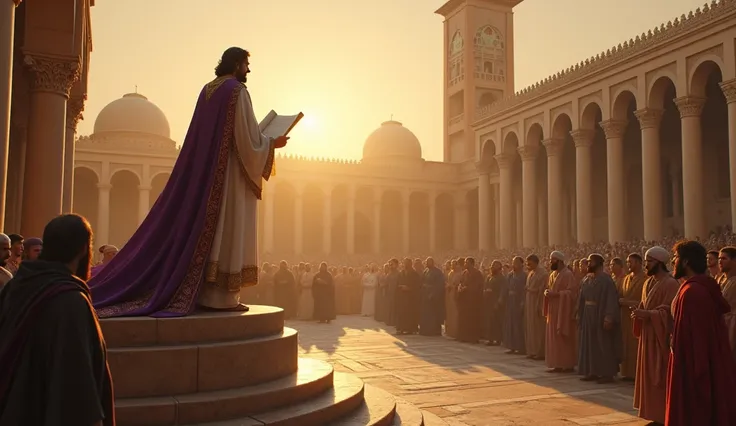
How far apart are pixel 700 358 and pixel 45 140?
9107 millimetres

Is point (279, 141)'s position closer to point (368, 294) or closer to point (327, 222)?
point (368, 294)

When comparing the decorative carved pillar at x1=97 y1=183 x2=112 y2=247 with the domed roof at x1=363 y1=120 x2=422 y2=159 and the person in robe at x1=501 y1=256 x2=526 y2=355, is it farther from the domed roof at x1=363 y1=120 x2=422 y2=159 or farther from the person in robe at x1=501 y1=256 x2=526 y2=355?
the person in robe at x1=501 y1=256 x2=526 y2=355

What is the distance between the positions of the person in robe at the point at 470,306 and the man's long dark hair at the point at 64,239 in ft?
36.4

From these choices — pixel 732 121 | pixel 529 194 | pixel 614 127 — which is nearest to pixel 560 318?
pixel 732 121

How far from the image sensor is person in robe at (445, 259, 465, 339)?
1370 cm

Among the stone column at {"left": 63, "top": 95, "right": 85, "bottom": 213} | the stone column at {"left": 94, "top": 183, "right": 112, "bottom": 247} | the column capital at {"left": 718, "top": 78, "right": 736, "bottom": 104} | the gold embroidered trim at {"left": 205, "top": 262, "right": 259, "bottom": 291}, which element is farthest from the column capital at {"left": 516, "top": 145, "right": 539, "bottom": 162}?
the gold embroidered trim at {"left": 205, "top": 262, "right": 259, "bottom": 291}

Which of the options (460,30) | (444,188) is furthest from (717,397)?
(460,30)

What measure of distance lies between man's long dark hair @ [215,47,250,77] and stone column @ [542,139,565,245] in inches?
921

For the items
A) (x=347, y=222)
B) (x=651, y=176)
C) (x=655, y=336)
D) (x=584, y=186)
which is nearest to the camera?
(x=655, y=336)

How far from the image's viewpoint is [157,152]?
33.7m

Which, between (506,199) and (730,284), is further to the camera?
(506,199)

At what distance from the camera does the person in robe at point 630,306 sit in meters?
7.84

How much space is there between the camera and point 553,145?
27234 millimetres

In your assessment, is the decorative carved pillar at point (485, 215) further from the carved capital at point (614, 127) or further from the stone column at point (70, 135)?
the stone column at point (70, 135)
